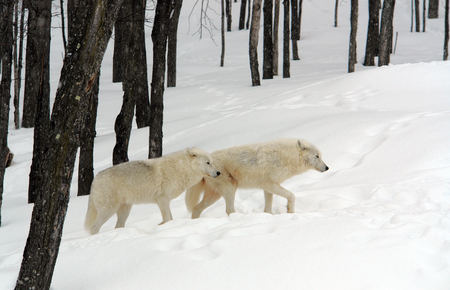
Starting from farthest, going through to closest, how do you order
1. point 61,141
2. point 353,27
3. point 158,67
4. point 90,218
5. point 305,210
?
point 353,27
point 158,67
point 305,210
point 90,218
point 61,141

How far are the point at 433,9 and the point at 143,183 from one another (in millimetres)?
40307

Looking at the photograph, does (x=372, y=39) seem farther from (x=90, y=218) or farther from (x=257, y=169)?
(x=90, y=218)

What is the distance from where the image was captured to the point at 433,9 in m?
37.6

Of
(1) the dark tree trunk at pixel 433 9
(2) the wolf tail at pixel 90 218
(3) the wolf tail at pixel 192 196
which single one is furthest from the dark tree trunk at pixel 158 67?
(1) the dark tree trunk at pixel 433 9

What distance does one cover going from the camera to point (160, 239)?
416cm

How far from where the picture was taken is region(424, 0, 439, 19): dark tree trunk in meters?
37.3

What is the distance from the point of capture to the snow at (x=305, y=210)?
336 centimetres

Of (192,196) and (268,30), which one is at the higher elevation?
(268,30)

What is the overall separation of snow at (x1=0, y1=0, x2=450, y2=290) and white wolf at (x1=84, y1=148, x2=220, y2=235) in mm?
375

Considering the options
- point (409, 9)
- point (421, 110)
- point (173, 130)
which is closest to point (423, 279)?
point (421, 110)

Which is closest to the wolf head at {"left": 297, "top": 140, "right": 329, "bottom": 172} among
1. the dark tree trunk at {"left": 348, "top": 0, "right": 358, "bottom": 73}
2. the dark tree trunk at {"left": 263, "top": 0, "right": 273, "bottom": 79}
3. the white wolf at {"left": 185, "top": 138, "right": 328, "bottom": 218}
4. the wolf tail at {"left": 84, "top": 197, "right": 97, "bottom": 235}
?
the white wolf at {"left": 185, "top": 138, "right": 328, "bottom": 218}

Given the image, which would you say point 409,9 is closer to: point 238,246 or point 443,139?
point 443,139

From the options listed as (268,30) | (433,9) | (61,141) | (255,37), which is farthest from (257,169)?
(433,9)

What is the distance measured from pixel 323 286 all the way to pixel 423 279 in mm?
806
